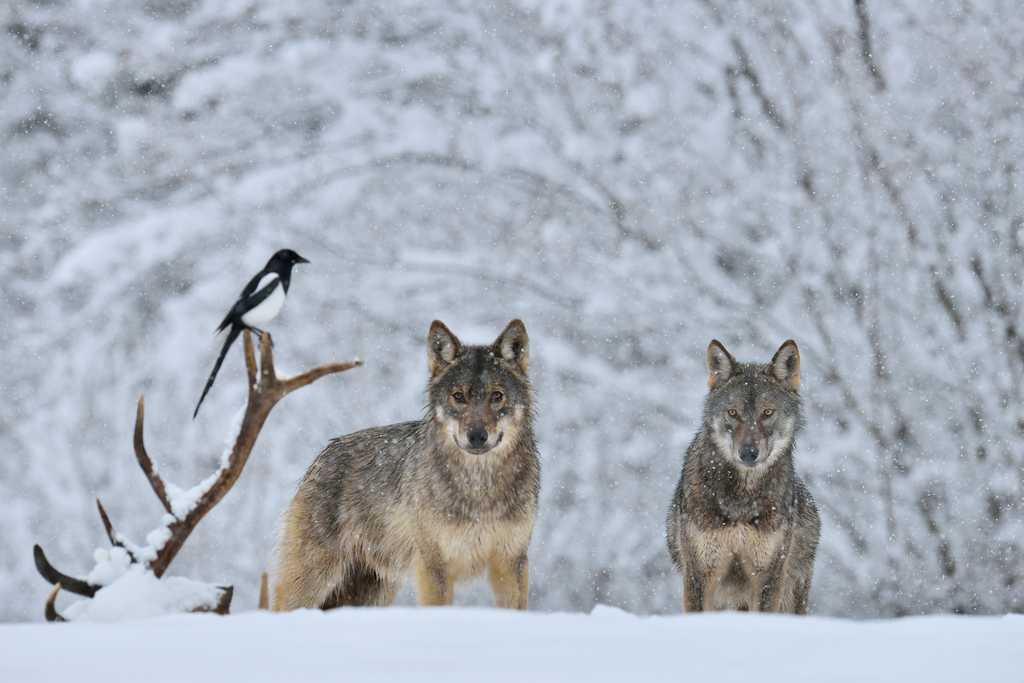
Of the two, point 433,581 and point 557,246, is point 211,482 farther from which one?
point 557,246

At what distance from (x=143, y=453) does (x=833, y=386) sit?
6.80 metres

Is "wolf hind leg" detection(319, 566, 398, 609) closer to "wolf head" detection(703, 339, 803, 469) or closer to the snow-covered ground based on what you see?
"wolf head" detection(703, 339, 803, 469)

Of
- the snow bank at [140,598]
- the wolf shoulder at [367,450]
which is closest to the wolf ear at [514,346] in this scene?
the wolf shoulder at [367,450]

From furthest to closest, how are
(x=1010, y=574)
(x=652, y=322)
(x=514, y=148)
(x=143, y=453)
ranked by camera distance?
(x=514, y=148)
(x=652, y=322)
(x=1010, y=574)
(x=143, y=453)

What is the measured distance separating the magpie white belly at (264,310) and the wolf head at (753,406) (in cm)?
199

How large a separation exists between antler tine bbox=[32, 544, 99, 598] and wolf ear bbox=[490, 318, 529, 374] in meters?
2.36

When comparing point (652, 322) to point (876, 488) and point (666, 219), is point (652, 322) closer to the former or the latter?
point (666, 219)

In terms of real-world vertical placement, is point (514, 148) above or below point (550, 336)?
above

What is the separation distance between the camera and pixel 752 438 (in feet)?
18.0

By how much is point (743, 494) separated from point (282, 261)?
87.4 inches

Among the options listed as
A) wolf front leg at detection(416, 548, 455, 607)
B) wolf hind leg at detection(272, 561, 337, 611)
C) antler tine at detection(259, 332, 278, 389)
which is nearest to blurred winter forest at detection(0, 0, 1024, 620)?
wolf hind leg at detection(272, 561, 337, 611)

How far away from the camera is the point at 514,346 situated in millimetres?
5348

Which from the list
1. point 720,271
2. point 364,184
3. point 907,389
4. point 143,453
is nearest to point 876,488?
point 907,389

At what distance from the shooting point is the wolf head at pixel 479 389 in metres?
5.12
